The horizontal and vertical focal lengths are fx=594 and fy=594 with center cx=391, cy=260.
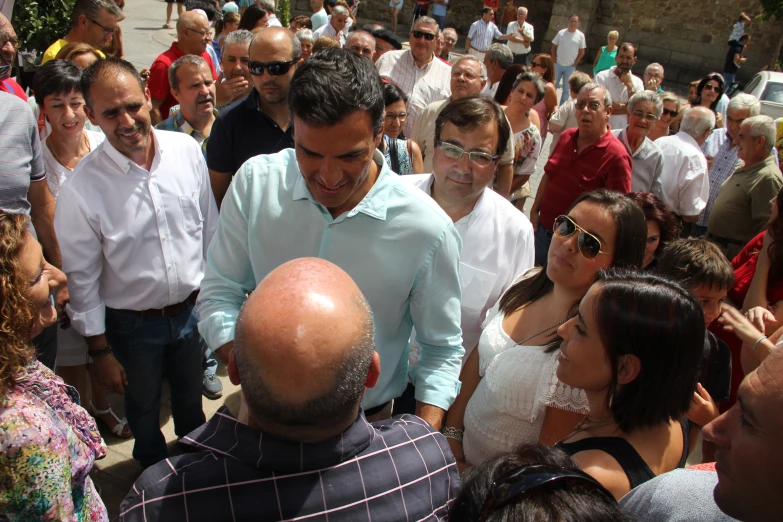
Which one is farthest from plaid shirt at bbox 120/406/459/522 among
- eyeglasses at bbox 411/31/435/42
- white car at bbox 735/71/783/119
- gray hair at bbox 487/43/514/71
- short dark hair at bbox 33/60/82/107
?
white car at bbox 735/71/783/119

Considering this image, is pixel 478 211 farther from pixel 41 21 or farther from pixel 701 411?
pixel 41 21

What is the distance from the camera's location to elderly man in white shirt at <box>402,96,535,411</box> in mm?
2693

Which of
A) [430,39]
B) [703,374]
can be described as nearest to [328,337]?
[703,374]

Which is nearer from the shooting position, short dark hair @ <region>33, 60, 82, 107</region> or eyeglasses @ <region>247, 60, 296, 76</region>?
short dark hair @ <region>33, 60, 82, 107</region>

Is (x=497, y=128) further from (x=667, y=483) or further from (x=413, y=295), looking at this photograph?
(x=667, y=483)

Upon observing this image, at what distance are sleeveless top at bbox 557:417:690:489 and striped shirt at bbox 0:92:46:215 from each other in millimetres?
2712

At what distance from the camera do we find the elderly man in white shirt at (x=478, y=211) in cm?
269

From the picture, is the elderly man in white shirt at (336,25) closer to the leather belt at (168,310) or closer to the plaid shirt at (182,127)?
the plaid shirt at (182,127)

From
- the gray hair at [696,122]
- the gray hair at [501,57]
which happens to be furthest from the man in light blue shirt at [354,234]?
the gray hair at [501,57]

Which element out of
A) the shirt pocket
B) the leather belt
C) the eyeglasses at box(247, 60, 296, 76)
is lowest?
the leather belt

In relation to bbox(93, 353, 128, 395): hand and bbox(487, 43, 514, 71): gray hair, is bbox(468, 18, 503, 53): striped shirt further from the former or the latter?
bbox(93, 353, 128, 395): hand

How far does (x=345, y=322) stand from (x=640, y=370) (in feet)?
3.26

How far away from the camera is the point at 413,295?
1.98m

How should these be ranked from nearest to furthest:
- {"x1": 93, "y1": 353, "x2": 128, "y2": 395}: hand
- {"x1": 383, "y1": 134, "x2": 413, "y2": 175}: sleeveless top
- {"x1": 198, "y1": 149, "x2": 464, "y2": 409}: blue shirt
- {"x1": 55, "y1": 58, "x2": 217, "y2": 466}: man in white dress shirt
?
{"x1": 198, "y1": 149, "x2": 464, "y2": 409}: blue shirt, {"x1": 55, "y1": 58, "x2": 217, "y2": 466}: man in white dress shirt, {"x1": 93, "y1": 353, "x2": 128, "y2": 395}: hand, {"x1": 383, "y1": 134, "x2": 413, "y2": 175}: sleeveless top
